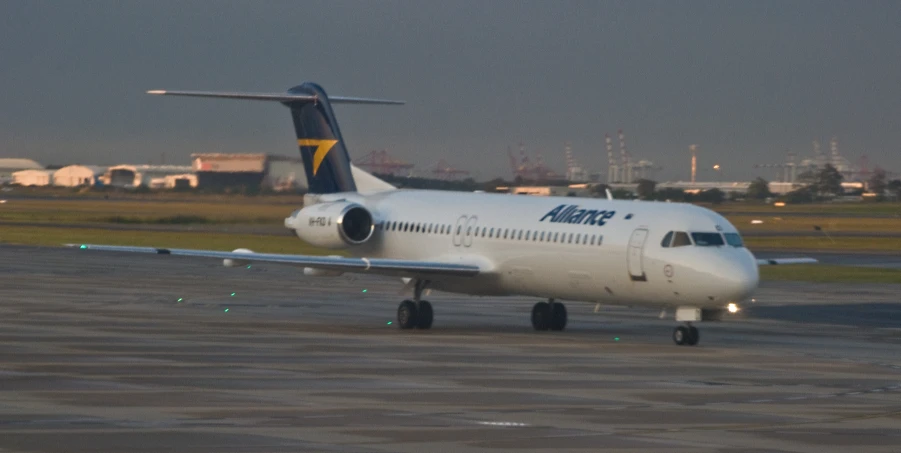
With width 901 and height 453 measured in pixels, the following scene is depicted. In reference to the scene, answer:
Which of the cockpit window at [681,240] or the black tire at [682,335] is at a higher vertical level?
the cockpit window at [681,240]

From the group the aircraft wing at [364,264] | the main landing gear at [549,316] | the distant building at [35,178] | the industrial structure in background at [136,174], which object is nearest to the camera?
the aircraft wing at [364,264]

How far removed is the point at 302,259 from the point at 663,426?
44.1ft

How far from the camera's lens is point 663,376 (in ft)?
62.8

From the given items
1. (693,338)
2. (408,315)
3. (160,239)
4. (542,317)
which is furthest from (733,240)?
(160,239)

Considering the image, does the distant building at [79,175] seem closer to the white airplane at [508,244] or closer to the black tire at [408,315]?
the white airplane at [508,244]

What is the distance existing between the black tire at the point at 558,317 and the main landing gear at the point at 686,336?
3.68 meters

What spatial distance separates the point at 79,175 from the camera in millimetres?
105688

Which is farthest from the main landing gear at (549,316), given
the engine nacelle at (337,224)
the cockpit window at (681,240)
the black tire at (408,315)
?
the engine nacelle at (337,224)

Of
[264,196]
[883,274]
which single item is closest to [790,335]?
[883,274]

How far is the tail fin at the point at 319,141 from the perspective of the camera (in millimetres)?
32656

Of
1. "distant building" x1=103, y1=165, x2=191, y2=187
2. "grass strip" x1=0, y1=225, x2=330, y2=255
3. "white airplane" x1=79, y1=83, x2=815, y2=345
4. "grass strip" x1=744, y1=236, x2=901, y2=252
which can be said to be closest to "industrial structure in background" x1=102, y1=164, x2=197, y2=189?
"distant building" x1=103, y1=165, x2=191, y2=187

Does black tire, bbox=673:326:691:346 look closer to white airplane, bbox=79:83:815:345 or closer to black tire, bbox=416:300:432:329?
white airplane, bbox=79:83:815:345

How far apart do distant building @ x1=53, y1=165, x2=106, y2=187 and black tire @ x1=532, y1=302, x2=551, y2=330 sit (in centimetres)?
7629

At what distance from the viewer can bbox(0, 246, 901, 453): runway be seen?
13.4 meters
